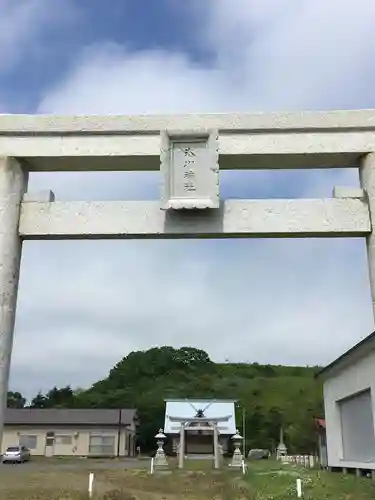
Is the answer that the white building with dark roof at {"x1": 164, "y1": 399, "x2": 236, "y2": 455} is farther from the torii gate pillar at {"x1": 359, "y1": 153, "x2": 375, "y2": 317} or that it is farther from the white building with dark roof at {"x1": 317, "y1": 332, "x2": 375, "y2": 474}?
the torii gate pillar at {"x1": 359, "y1": 153, "x2": 375, "y2": 317}

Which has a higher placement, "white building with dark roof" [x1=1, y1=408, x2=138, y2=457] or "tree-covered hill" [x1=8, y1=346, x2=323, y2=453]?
"tree-covered hill" [x1=8, y1=346, x2=323, y2=453]

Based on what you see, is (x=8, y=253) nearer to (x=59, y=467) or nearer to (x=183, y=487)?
(x=183, y=487)

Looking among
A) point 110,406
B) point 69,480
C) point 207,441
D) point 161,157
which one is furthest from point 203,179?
point 110,406

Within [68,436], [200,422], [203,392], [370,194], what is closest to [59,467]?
[200,422]

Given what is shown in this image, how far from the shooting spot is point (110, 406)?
52.5m

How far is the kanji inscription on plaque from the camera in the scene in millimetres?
6062

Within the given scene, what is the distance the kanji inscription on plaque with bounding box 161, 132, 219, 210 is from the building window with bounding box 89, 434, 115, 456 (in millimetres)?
34786

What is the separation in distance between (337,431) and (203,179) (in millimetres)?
11366

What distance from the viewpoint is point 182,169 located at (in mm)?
6227

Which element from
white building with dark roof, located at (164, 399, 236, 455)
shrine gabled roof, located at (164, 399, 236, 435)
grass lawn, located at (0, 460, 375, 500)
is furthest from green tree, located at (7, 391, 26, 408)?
grass lawn, located at (0, 460, 375, 500)

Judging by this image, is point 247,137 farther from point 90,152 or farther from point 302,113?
point 90,152

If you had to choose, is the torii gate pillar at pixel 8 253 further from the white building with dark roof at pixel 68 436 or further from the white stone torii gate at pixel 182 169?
the white building with dark roof at pixel 68 436

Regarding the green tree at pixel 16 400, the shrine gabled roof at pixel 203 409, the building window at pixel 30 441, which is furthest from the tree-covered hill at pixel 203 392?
the building window at pixel 30 441

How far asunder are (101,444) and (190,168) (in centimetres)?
3519
